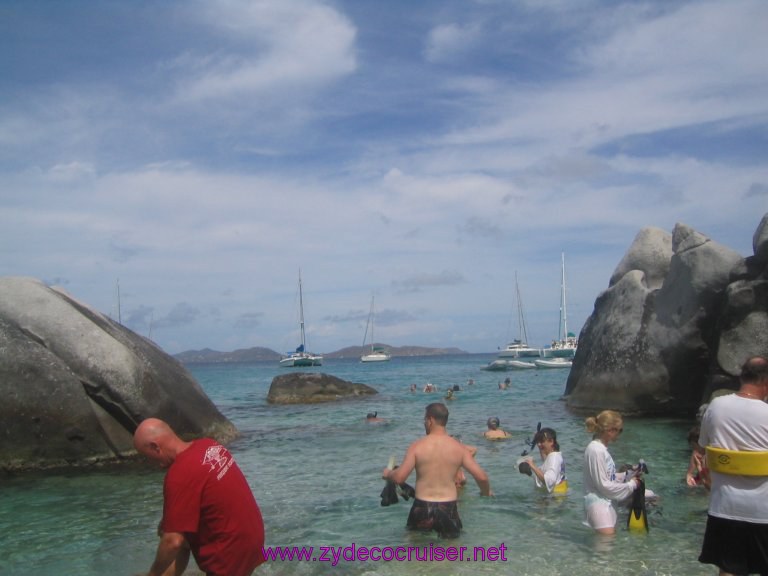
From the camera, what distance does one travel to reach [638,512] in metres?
7.70

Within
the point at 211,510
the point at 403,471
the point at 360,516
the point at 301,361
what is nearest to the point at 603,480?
the point at 403,471

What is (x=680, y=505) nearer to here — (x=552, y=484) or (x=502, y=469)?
(x=552, y=484)

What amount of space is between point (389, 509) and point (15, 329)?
7549 millimetres

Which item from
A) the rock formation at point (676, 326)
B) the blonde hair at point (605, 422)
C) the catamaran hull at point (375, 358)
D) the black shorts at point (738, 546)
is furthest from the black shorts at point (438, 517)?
the catamaran hull at point (375, 358)

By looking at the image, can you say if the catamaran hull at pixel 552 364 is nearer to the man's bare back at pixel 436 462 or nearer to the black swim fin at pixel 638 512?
the black swim fin at pixel 638 512

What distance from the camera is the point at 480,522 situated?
29.2 feet

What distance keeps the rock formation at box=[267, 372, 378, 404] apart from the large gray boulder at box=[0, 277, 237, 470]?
1537 centimetres

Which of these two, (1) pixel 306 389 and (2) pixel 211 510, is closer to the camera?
(2) pixel 211 510

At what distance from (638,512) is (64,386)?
9.60m

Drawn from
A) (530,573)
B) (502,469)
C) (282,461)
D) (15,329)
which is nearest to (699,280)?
(502,469)

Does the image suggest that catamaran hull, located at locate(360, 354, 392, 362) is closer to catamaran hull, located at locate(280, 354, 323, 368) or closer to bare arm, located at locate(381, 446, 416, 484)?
catamaran hull, located at locate(280, 354, 323, 368)

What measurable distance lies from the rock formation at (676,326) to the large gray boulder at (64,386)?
493 inches

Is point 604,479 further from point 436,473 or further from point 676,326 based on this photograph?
point 676,326

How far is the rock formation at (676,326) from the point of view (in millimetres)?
16109
